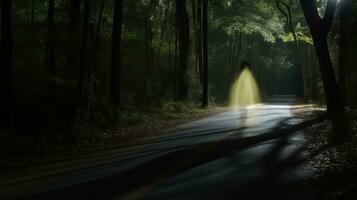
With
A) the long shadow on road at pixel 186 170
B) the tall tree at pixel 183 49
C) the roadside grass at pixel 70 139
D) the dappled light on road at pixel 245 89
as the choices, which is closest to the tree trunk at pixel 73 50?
the roadside grass at pixel 70 139

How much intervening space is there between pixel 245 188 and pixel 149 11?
3215cm

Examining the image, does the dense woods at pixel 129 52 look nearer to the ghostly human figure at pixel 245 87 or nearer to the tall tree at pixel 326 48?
the tall tree at pixel 326 48

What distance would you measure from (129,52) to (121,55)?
1293mm

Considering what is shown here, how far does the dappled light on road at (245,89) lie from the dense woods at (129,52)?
55.6 inches

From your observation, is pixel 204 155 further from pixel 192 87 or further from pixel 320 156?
pixel 192 87

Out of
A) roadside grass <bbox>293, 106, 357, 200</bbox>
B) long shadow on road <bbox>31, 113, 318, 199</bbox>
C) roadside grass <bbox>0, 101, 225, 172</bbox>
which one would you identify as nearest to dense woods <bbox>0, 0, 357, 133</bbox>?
roadside grass <bbox>0, 101, 225, 172</bbox>

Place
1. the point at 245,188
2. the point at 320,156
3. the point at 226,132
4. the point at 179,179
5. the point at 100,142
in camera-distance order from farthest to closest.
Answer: the point at 226,132 < the point at 100,142 < the point at 320,156 < the point at 179,179 < the point at 245,188

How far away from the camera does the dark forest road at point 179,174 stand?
862 cm

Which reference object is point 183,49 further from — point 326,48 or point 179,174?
point 179,174

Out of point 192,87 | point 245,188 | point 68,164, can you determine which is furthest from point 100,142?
point 192,87

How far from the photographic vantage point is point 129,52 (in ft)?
117

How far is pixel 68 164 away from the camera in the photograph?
12.2 meters

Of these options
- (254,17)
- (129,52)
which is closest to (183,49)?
(129,52)

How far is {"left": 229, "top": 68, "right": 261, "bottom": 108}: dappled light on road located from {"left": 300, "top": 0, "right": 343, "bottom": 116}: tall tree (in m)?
39.1
